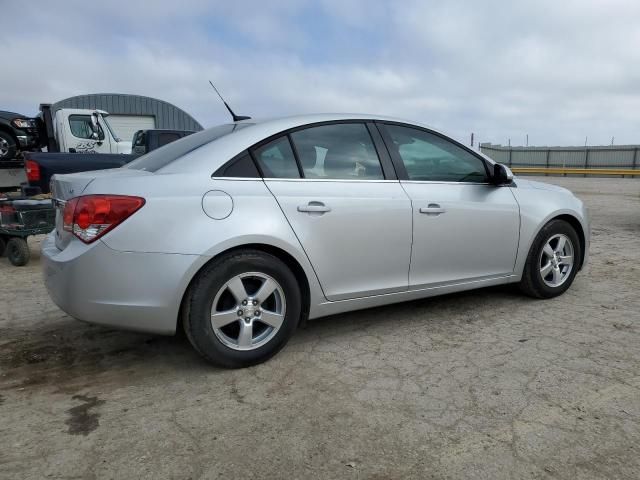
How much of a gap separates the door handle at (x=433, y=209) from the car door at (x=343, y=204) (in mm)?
141

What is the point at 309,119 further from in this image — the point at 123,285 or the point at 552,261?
the point at 552,261

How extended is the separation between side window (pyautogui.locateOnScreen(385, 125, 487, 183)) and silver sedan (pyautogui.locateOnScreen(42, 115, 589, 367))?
0.01 meters

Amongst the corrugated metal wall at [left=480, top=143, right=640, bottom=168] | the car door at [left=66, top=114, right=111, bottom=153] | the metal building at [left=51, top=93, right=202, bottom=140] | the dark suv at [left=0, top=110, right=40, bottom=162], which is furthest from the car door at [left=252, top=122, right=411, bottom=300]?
the corrugated metal wall at [left=480, top=143, right=640, bottom=168]

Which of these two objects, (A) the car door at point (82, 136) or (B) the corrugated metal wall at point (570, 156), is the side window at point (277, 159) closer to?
(A) the car door at point (82, 136)

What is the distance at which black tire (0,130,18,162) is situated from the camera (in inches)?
506

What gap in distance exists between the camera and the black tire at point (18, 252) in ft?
20.3

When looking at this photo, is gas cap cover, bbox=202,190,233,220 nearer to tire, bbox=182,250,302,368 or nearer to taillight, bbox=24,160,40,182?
tire, bbox=182,250,302,368

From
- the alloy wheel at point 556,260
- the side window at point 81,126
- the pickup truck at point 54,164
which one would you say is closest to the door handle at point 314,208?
the alloy wheel at point 556,260

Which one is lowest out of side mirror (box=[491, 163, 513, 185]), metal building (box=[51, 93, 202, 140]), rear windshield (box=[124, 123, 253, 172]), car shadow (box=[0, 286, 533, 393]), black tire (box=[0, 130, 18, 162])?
car shadow (box=[0, 286, 533, 393])

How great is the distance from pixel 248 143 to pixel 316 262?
2.74 ft

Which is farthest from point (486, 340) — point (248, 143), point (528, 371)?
point (248, 143)

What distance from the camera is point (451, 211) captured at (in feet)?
12.1

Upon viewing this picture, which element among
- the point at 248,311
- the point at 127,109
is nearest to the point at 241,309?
the point at 248,311

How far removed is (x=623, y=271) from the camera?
5434 millimetres
